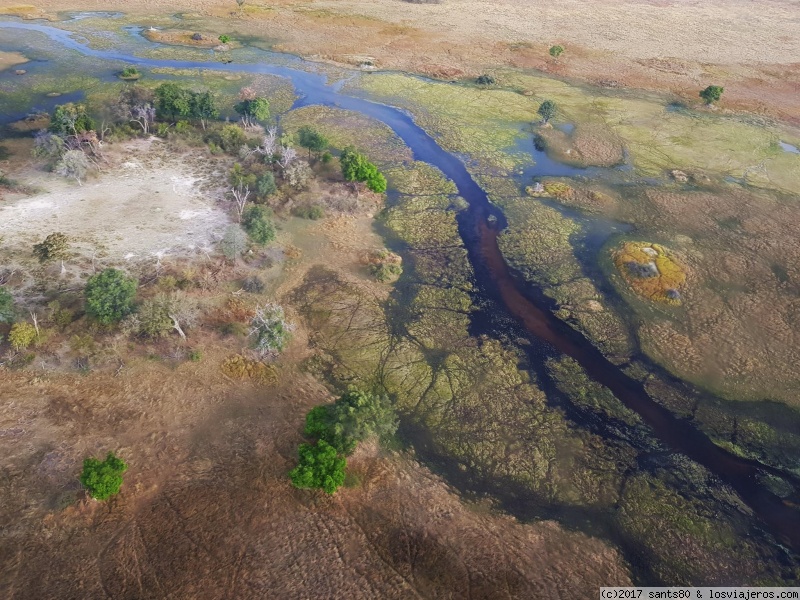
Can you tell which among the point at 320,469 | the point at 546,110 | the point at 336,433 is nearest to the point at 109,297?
the point at 336,433

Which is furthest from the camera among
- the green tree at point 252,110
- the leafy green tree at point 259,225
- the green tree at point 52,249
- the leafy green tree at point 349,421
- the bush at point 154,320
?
the green tree at point 252,110

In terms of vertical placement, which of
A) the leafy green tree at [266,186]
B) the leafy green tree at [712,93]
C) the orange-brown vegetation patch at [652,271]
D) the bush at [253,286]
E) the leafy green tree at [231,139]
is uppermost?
the leafy green tree at [712,93]

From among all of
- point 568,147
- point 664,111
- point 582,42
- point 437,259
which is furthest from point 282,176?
point 582,42

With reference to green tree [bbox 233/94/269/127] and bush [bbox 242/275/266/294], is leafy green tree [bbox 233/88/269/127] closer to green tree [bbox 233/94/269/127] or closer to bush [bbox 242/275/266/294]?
green tree [bbox 233/94/269/127]

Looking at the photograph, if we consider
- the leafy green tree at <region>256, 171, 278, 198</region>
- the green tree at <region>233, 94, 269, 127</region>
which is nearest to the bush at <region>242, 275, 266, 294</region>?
the leafy green tree at <region>256, 171, 278, 198</region>

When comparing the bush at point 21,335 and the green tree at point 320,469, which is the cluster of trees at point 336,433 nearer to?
the green tree at point 320,469

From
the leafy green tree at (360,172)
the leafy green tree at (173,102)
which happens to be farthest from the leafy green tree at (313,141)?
the leafy green tree at (173,102)

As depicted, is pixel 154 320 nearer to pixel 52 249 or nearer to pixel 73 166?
pixel 52 249
